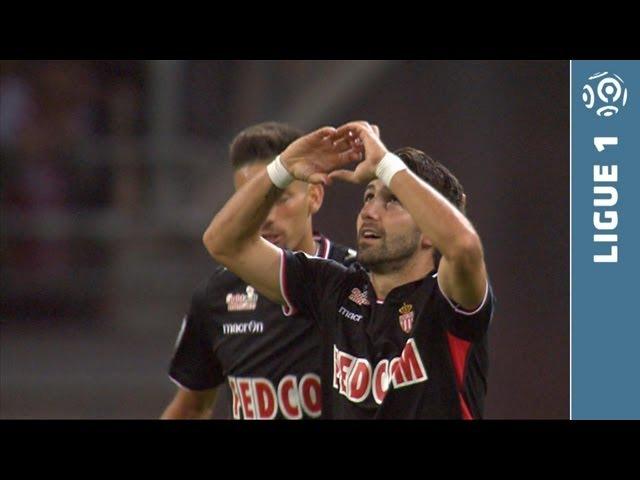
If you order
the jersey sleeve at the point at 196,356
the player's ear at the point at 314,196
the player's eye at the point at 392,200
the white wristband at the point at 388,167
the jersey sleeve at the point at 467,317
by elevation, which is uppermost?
the player's ear at the point at 314,196

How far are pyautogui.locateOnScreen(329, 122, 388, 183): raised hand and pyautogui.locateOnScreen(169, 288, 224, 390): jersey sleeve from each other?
1124 mm

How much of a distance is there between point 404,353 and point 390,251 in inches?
12.4

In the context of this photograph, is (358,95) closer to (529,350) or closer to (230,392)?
(529,350)

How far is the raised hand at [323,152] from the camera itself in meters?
4.08

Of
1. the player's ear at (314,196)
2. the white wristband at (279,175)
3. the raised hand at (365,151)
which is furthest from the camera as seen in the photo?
the player's ear at (314,196)

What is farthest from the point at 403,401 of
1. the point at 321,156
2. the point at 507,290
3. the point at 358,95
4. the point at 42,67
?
the point at 42,67

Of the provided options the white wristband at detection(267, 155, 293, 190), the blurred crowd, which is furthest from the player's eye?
the blurred crowd

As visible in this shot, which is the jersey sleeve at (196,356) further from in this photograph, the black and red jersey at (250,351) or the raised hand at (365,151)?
the raised hand at (365,151)

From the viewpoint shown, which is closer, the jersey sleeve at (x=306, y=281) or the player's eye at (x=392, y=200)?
the player's eye at (x=392, y=200)

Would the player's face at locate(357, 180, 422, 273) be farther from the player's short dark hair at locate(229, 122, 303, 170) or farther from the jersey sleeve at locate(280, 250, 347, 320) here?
the player's short dark hair at locate(229, 122, 303, 170)

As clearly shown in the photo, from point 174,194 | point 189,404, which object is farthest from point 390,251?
point 174,194

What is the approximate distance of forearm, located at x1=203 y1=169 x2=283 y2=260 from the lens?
4.23 m

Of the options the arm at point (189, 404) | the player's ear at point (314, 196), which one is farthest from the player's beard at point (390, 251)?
the arm at point (189, 404)

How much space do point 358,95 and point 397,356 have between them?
4.86 meters
